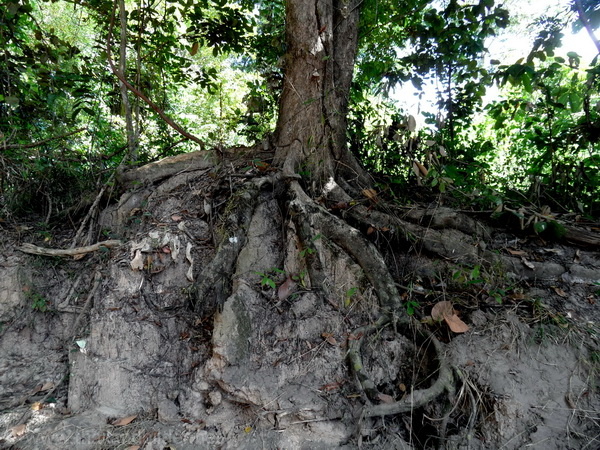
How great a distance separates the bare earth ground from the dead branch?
0.06 meters

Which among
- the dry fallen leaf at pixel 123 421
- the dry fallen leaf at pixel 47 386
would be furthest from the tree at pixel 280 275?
the dry fallen leaf at pixel 47 386

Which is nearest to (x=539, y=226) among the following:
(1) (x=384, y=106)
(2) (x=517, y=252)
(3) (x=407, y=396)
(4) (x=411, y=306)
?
(2) (x=517, y=252)

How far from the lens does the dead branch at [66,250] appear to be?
3393 millimetres

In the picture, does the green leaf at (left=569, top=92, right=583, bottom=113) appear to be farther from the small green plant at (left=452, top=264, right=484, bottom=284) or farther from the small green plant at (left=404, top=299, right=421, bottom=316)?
the small green plant at (left=404, top=299, right=421, bottom=316)

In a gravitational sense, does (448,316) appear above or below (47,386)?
above

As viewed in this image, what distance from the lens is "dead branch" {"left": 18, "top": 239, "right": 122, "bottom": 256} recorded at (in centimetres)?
339

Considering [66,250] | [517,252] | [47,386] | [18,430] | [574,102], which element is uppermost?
[574,102]

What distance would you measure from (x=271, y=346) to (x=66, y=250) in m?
2.12

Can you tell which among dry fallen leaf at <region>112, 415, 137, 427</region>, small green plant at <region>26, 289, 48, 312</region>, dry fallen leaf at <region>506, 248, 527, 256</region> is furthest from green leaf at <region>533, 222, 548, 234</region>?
small green plant at <region>26, 289, 48, 312</region>

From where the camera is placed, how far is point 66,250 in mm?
3443

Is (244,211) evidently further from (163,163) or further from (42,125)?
(42,125)

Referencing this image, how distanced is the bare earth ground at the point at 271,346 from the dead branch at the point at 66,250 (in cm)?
6

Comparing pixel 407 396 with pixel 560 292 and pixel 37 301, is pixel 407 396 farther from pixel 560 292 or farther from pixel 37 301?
pixel 37 301

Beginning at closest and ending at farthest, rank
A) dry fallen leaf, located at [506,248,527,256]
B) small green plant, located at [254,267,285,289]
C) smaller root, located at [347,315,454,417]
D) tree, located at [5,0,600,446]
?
smaller root, located at [347,315,454,417] → tree, located at [5,0,600,446] → small green plant, located at [254,267,285,289] → dry fallen leaf, located at [506,248,527,256]
